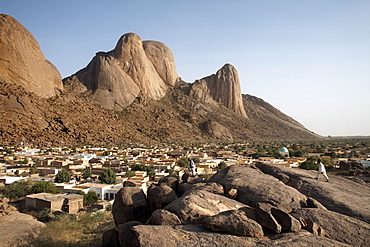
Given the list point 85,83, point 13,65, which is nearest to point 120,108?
point 85,83

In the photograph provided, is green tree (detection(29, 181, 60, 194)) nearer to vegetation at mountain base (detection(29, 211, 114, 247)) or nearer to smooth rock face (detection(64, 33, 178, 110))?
vegetation at mountain base (detection(29, 211, 114, 247))

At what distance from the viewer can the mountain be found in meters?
62.9

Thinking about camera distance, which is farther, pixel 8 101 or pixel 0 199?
pixel 8 101

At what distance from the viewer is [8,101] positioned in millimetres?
59969

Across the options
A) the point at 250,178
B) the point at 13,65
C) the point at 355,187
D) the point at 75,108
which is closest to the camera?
the point at 250,178

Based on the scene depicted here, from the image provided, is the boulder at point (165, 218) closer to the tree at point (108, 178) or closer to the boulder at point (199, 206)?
the boulder at point (199, 206)

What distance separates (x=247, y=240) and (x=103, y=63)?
96704 millimetres

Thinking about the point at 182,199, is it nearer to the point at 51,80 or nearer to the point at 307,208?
the point at 307,208

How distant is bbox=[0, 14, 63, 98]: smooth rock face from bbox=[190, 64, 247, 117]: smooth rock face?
2385 inches

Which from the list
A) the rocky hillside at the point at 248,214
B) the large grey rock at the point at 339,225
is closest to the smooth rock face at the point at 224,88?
the rocky hillside at the point at 248,214

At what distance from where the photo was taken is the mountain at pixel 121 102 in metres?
62.9

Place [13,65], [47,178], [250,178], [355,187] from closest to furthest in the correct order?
[250,178], [355,187], [47,178], [13,65]

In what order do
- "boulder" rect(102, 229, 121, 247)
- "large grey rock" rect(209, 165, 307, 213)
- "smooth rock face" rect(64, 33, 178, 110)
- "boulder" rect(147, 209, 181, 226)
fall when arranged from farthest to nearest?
"smooth rock face" rect(64, 33, 178, 110)
"boulder" rect(102, 229, 121, 247)
"large grey rock" rect(209, 165, 307, 213)
"boulder" rect(147, 209, 181, 226)

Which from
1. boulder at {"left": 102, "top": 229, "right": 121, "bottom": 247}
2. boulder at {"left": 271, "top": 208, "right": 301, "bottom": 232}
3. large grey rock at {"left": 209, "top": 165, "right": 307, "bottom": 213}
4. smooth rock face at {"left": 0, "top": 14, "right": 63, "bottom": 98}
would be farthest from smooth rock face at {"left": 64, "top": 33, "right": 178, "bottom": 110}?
boulder at {"left": 271, "top": 208, "right": 301, "bottom": 232}
